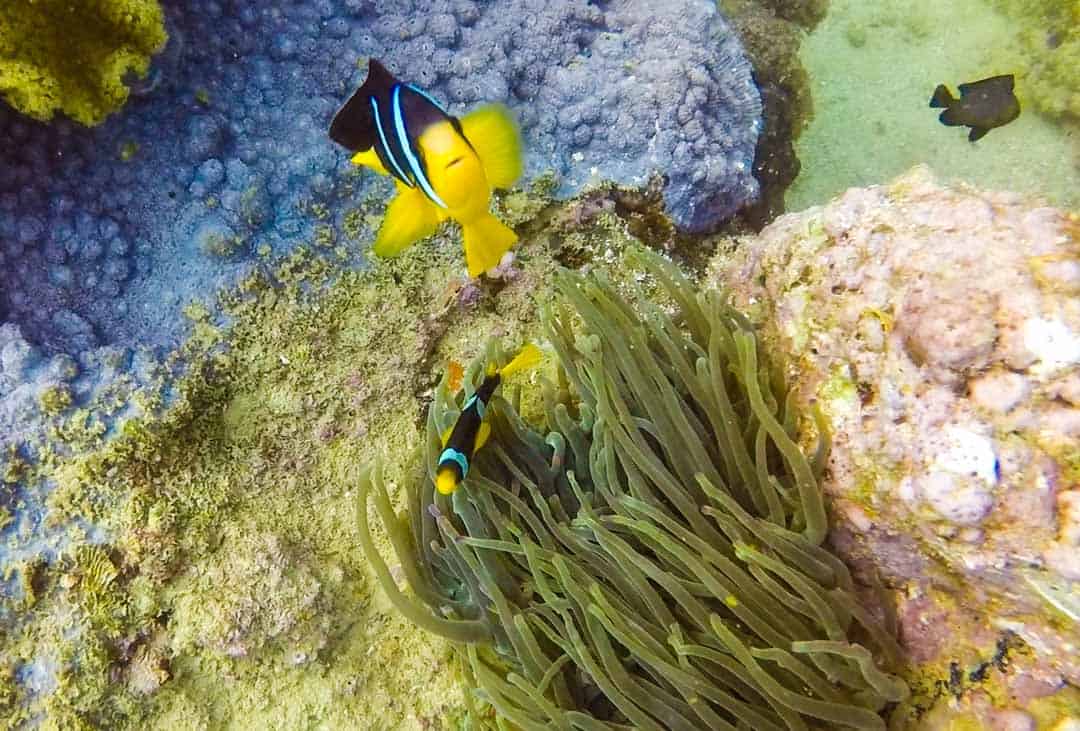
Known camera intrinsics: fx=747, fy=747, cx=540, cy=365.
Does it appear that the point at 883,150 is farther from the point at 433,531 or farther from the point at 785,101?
the point at 433,531

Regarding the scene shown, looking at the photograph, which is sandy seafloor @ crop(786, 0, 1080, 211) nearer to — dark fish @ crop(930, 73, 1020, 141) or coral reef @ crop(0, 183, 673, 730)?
dark fish @ crop(930, 73, 1020, 141)

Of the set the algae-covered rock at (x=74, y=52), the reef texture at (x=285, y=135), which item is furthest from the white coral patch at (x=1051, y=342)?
the algae-covered rock at (x=74, y=52)

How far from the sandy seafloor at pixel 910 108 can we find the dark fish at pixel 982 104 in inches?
12.0

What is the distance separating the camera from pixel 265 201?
2.61 meters

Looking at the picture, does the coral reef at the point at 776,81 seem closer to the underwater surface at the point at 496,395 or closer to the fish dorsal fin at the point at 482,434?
the underwater surface at the point at 496,395

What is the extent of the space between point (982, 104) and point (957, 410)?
8.43ft

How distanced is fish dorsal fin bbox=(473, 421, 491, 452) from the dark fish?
2.79 meters

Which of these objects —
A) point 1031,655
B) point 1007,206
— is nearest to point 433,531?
point 1031,655

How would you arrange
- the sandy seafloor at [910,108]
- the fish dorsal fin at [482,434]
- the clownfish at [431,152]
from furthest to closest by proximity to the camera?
the sandy seafloor at [910,108]
the fish dorsal fin at [482,434]
the clownfish at [431,152]

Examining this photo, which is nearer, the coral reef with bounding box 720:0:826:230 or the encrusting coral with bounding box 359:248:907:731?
the encrusting coral with bounding box 359:248:907:731

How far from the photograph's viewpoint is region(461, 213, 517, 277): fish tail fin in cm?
168

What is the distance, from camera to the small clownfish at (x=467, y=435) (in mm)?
2014

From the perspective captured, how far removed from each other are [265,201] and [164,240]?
14.3 inches

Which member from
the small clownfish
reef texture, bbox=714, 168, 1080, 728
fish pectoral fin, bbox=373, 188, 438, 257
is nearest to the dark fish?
reef texture, bbox=714, 168, 1080, 728
